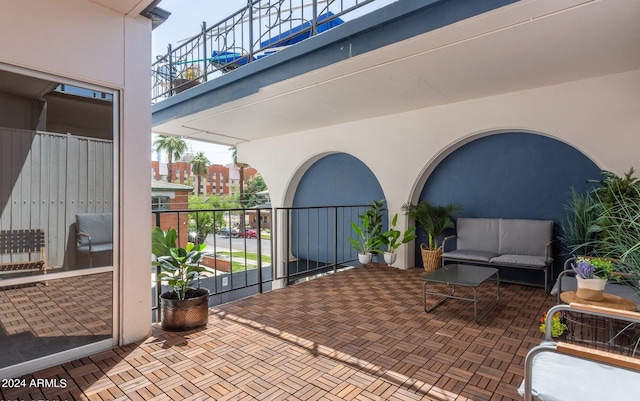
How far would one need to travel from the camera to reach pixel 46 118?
241 centimetres

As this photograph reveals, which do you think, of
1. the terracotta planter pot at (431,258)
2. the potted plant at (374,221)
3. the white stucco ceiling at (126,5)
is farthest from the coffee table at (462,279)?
the white stucco ceiling at (126,5)

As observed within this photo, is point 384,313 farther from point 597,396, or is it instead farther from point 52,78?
point 52,78

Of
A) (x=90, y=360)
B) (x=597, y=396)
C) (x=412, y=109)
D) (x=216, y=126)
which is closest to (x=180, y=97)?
(x=216, y=126)

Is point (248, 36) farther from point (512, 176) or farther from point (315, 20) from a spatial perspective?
point (512, 176)

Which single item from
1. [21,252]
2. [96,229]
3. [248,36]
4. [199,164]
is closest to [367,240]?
[248,36]

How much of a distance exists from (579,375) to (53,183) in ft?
11.0

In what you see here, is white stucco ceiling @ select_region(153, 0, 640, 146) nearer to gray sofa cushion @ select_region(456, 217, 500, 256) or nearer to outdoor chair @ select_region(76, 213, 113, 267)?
gray sofa cushion @ select_region(456, 217, 500, 256)

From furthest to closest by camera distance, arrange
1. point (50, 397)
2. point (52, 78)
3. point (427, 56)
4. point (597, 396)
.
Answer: point (427, 56) → point (52, 78) → point (50, 397) → point (597, 396)

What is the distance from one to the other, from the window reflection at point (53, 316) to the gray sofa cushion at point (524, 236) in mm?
4772

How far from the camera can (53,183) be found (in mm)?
2436

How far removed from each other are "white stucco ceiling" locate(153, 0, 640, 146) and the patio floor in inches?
100.0

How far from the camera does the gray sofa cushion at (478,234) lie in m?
4.91

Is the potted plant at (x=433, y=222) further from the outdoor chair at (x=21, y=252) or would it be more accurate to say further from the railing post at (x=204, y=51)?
the outdoor chair at (x=21, y=252)

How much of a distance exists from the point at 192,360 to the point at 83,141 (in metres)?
1.83
